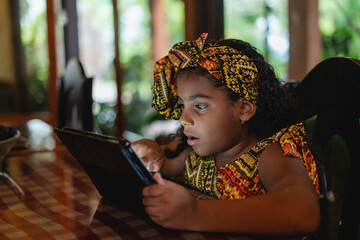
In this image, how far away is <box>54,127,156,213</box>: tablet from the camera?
2.44ft

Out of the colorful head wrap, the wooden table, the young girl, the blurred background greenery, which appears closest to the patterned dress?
the young girl

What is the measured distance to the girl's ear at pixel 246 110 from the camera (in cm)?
104

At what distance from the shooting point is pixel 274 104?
1082 millimetres

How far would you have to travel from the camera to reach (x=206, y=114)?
100 centimetres

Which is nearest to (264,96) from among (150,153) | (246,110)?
(246,110)

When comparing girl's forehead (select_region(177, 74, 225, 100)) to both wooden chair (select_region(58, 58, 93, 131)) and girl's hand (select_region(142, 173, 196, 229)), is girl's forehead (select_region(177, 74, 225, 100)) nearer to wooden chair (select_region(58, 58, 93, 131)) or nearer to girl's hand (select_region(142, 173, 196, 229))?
girl's hand (select_region(142, 173, 196, 229))

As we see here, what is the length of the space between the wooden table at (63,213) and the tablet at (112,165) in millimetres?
33

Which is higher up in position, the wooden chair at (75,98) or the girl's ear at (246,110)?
the girl's ear at (246,110)

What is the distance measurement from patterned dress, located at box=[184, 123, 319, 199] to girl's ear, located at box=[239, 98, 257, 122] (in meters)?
0.07

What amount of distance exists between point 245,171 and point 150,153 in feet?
0.97

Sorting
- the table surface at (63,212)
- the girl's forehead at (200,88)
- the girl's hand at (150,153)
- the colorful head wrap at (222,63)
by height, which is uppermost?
the colorful head wrap at (222,63)

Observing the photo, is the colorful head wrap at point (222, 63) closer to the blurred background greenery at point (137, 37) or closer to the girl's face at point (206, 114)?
the girl's face at point (206, 114)

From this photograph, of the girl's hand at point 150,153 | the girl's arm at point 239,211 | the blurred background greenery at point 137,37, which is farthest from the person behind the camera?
the blurred background greenery at point 137,37

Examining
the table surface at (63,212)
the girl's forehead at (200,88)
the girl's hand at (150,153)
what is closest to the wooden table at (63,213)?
the table surface at (63,212)
